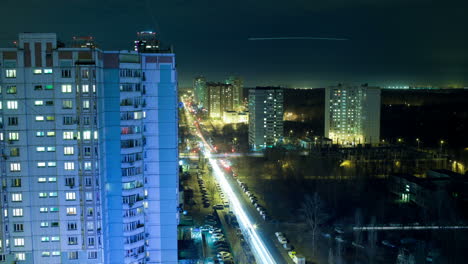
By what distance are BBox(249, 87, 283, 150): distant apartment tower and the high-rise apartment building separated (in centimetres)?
1662

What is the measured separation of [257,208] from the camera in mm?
11555

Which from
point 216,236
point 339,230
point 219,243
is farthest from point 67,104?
point 339,230

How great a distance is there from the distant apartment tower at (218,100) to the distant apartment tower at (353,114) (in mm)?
17398

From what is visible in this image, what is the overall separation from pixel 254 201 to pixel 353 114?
1420 cm

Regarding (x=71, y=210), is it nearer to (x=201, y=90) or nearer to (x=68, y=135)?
(x=68, y=135)

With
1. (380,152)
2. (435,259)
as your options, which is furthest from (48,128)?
(380,152)

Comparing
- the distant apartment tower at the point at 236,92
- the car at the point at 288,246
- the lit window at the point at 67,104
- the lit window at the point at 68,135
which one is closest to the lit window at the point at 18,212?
the lit window at the point at 68,135

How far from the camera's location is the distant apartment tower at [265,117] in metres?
22.7

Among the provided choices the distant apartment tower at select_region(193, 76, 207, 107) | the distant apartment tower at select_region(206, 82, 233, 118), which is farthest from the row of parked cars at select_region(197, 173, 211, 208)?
the distant apartment tower at select_region(193, 76, 207, 107)

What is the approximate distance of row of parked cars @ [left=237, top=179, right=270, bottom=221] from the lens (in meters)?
10.9

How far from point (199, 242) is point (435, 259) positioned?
4.67m

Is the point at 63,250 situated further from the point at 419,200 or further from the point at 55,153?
the point at 419,200

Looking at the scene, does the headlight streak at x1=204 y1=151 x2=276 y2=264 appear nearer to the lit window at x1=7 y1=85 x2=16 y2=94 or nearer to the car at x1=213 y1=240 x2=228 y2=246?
the car at x1=213 y1=240 x2=228 y2=246

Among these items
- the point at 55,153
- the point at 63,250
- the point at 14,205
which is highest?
the point at 55,153
